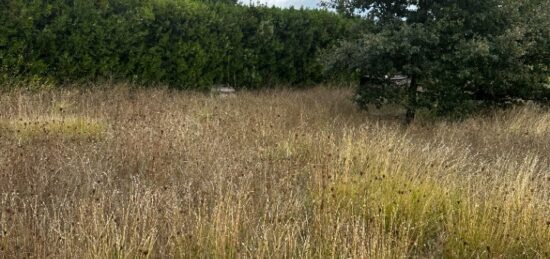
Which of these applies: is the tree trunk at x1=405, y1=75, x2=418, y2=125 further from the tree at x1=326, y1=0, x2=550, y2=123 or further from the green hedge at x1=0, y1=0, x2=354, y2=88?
the green hedge at x1=0, y1=0, x2=354, y2=88

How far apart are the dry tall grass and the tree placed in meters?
0.96

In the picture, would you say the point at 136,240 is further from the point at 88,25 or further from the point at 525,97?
the point at 525,97

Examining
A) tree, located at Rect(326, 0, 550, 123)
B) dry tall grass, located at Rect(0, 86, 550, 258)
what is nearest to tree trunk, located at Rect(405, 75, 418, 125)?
tree, located at Rect(326, 0, 550, 123)

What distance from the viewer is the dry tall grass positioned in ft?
11.6

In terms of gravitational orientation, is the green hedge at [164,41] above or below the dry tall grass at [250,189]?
above

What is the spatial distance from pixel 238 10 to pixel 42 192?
361 inches

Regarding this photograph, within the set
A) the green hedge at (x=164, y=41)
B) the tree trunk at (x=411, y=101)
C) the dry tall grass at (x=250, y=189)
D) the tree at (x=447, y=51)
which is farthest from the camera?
the green hedge at (x=164, y=41)

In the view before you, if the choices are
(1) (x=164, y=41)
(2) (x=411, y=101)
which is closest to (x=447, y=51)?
(2) (x=411, y=101)

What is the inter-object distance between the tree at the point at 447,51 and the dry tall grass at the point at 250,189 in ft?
3.16

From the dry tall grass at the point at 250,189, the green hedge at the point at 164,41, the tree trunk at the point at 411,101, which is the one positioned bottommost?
the dry tall grass at the point at 250,189

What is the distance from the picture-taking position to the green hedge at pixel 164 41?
9.34 m

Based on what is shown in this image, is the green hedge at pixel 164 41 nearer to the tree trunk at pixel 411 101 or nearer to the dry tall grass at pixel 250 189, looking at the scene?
the dry tall grass at pixel 250 189

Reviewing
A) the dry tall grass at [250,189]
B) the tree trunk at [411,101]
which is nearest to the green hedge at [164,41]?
the dry tall grass at [250,189]

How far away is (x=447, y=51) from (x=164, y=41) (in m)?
6.01
